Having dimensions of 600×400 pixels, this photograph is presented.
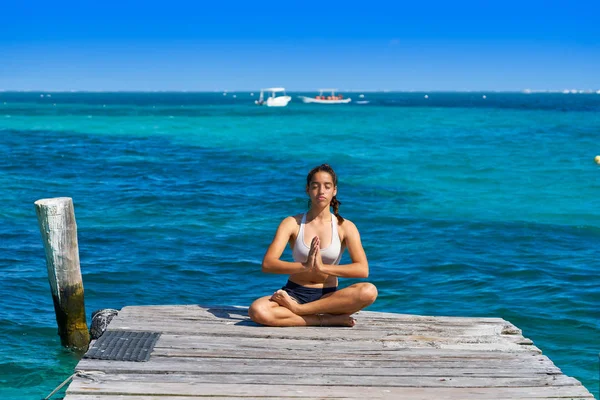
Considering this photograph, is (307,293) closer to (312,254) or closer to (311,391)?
(312,254)

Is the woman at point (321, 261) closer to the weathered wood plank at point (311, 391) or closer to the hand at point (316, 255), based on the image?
the hand at point (316, 255)

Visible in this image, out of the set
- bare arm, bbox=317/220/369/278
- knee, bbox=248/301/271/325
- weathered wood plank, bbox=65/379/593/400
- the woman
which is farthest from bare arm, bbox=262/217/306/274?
weathered wood plank, bbox=65/379/593/400

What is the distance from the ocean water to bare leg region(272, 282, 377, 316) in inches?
142

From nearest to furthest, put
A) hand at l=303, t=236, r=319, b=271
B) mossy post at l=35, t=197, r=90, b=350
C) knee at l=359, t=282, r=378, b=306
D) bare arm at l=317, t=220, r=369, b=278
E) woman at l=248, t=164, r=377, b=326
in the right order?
1. hand at l=303, t=236, r=319, b=271
2. bare arm at l=317, t=220, r=369, b=278
3. woman at l=248, t=164, r=377, b=326
4. knee at l=359, t=282, r=378, b=306
5. mossy post at l=35, t=197, r=90, b=350

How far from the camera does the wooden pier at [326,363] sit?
5785 mm

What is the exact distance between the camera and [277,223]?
68.1 feet

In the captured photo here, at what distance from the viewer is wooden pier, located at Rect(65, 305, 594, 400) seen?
579 cm

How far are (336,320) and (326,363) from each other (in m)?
1.20

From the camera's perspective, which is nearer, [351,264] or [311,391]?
[311,391]

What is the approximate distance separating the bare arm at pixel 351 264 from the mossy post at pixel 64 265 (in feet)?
11.2

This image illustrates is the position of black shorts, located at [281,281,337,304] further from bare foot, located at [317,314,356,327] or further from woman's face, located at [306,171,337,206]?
woman's face, located at [306,171,337,206]

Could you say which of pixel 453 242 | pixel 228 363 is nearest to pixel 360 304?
pixel 228 363

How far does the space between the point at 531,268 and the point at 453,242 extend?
292 centimetres

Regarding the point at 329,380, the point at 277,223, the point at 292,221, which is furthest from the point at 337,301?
the point at 277,223
